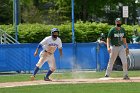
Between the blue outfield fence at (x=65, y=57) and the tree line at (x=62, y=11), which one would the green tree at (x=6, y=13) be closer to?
the tree line at (x=62, y=11)

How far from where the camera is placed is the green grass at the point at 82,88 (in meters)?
13.2

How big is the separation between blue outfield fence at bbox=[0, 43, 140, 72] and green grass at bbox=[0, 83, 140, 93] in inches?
321

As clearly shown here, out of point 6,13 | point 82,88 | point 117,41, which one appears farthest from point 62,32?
point 6,13

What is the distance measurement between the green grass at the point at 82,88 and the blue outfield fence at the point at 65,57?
8.15 metres

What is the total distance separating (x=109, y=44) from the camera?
16406 millimetres

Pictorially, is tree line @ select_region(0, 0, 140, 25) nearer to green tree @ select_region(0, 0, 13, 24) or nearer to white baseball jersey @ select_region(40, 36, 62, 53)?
green tree @ select_region(0, 0, 13, 24)

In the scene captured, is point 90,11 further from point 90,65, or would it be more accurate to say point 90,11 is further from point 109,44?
point 109,44

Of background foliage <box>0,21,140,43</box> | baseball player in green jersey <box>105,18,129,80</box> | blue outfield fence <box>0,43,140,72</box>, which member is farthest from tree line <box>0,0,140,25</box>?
baseball player in green jersey <box>105,18,129,80</box>

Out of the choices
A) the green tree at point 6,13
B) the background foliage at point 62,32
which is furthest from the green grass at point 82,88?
the green tree at point 6,13

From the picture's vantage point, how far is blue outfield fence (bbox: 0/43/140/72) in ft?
74.4

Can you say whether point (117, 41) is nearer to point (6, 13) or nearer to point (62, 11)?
point (62, 11)

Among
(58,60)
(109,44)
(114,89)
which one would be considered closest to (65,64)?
(58,60)

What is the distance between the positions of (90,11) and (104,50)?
34197mm

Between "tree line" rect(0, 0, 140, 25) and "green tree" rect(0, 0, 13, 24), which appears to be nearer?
"tree line" rect(0, 0, 140, 25)
